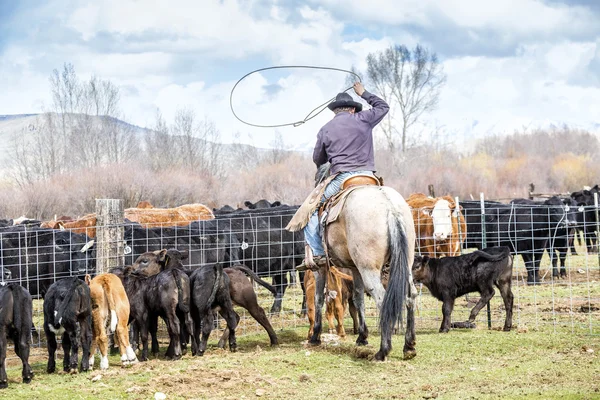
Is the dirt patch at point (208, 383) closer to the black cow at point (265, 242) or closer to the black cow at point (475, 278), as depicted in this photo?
the black cow at point (475, 278)

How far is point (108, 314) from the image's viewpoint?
31.4 ft

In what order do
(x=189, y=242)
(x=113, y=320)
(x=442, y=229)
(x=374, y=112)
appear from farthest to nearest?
(x=442, y=229) < (x=189, y=242) < (x=374, y=112) < (x=113, y=320)

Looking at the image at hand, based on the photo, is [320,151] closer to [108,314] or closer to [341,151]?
[341,151]

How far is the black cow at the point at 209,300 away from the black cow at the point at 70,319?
152 cm

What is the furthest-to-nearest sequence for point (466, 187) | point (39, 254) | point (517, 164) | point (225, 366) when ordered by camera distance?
point (517, 164)
point (466, 187)
point (39, 254)
point (225, 366)

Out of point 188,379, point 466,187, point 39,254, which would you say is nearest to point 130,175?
point 466,187

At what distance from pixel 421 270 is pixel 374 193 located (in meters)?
3.19

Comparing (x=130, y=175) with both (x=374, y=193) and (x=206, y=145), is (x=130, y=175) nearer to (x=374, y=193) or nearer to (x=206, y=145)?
(x=206, y=145)

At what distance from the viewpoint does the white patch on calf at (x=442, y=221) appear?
16688mm

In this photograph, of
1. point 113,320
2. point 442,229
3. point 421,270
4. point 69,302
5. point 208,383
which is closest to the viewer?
point 208,383

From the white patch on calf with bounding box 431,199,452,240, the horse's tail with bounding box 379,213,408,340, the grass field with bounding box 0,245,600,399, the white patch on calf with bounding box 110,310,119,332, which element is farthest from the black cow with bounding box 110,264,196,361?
the white patch on calf with bounding box 431,199,452,240

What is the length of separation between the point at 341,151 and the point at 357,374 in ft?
9.97

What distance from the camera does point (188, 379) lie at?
26.2 ft

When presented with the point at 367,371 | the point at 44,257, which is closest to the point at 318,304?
the point at 367,371
